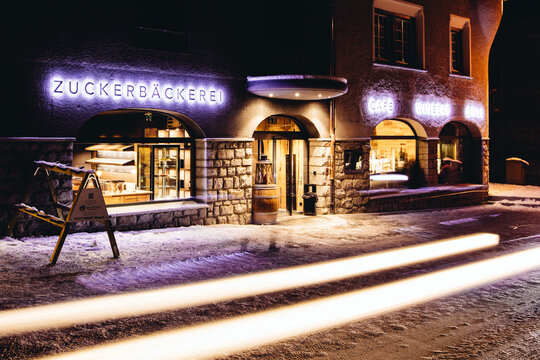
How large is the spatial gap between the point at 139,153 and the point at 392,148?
8758 millimetres

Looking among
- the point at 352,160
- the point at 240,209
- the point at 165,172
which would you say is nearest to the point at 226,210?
the point at 240,209

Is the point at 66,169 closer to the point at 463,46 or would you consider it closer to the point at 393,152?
the point at 393,152

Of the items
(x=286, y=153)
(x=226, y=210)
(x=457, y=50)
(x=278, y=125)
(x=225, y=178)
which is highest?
(x=457, y=50)

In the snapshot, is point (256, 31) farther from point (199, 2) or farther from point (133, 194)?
point (133, 194)

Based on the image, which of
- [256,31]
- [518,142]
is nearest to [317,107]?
[256,31]

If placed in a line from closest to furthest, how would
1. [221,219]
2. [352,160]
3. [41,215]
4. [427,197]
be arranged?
Result: [41,215] → [221,219] → [352,160] → [427,197]

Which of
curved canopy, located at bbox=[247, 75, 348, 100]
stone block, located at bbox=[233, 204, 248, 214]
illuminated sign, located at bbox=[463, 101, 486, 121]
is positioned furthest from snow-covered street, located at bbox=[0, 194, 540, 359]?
illuminated sign, located at bbox=[463, 101, 486, 121]

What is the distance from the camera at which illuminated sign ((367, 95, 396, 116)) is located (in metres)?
14.4

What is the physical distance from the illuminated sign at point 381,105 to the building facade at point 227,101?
51 millimetres

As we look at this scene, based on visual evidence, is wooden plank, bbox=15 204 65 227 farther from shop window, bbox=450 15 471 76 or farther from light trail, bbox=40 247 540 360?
shop window, bbox=450 15 471 76

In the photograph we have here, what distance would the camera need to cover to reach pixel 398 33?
15.5 m

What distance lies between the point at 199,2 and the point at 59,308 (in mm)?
8128

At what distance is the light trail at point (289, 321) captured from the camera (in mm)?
4363

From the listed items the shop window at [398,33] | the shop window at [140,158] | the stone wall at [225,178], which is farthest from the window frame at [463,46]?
the shop window at [140,158]
